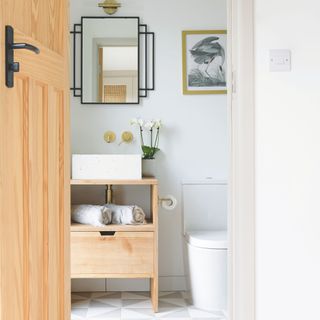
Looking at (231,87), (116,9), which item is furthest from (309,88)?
(116,9)

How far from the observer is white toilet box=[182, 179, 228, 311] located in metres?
3.46

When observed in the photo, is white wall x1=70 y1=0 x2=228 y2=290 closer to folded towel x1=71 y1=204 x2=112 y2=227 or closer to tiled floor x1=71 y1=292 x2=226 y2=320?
tiled floor x1=71 y1=292 x2=226 y2=320

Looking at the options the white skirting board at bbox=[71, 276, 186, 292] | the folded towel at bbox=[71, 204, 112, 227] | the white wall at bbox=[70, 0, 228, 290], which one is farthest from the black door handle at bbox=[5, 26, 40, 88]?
the white skirting board at bbox=[71, 276, 186, 292]

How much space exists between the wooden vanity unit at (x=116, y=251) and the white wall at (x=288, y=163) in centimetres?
143

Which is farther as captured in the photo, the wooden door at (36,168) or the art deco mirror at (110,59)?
the art deco mirror at (110,59)

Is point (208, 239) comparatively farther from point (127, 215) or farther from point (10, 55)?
point (10, 55)

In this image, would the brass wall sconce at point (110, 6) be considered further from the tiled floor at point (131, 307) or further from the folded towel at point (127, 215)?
the tiled floor at point (131, 307)

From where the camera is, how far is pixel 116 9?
3.98 metres

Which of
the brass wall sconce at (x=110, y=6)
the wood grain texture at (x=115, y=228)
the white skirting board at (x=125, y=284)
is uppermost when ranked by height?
the brass wall sconce at (x=110, y=6)

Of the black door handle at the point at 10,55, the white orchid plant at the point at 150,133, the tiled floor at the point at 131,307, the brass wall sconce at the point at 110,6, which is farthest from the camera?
the brass wall sconce at the point at 110,6

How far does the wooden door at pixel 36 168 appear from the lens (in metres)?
1.46

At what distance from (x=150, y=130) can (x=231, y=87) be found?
1.77m

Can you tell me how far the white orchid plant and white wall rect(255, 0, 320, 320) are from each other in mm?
1773

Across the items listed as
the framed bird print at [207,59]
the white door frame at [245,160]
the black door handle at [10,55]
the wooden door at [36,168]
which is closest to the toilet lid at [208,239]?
the framed bird print at [207,59]
